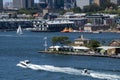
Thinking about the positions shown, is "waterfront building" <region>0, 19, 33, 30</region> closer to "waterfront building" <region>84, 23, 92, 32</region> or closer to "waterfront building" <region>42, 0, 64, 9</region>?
"waterfront building" <region>84, 23, 92, 32</region>

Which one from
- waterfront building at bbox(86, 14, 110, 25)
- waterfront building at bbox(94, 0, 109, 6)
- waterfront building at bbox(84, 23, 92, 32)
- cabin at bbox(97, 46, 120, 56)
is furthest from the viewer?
waterfront building at bbox(94, 0, 109, 6)

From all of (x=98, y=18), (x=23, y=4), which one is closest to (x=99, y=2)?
(x=98, y=18)

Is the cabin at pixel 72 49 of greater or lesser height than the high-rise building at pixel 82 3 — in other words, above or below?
above

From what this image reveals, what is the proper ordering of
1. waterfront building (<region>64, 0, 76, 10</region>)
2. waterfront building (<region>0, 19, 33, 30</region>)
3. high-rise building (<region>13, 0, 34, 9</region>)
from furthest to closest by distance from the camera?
waterfront building (<region>64, 0, 76, 10</region>) → high-rise building (<region>13, 0, 34, 9</region>) → waterfront building (<region>0, 19, 33, 30</region>)

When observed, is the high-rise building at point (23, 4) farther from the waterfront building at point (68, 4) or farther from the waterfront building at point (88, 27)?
the waterfront building at point (88, 27)

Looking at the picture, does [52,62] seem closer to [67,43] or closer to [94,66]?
[94,66]

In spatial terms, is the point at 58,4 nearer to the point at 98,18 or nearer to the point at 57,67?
the point at 98,18

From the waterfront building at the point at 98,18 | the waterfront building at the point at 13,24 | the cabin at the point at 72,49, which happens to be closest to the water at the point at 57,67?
the cabin at the point at 72,49

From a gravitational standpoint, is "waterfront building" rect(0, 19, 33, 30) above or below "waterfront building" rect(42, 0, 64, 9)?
below

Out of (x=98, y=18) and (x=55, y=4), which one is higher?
(x=98, y=18)

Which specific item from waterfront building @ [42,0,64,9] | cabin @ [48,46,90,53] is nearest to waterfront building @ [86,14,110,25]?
waterfront building @ [42,0,64,9]

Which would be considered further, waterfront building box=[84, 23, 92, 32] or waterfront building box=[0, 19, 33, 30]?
waterfront building box=[0, 19, 33, 30]
